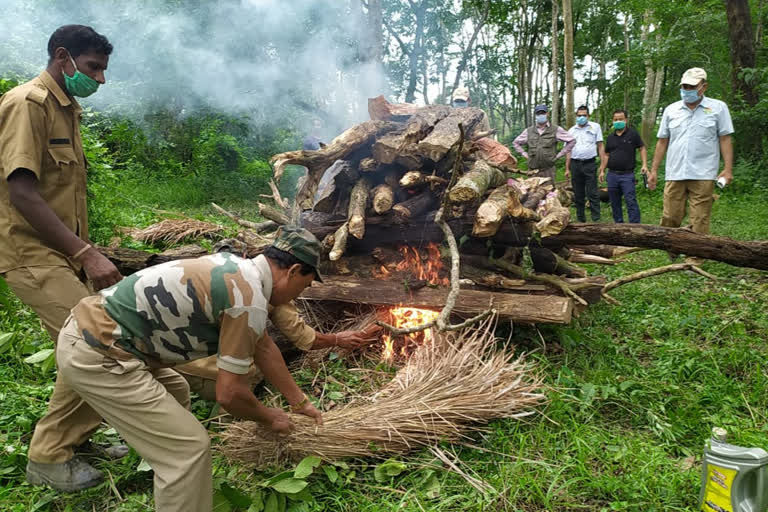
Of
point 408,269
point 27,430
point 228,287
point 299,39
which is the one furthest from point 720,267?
point 299,39

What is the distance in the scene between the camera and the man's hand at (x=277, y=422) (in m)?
2.34

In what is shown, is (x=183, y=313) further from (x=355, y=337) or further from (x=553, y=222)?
(x=553, y=222)

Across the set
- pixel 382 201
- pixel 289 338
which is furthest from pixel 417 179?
pixel 289 338

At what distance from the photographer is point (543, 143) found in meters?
8.27

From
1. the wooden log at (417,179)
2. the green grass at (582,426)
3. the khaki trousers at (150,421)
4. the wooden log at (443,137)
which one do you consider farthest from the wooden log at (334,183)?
the khaki trousers at (150,421)

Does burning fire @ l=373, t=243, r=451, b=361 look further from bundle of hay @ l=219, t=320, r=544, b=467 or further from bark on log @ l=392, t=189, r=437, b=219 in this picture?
bundle of hay @ l=219, t=320, r=544, b=467

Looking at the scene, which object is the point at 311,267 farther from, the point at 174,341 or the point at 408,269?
the point at 408,269

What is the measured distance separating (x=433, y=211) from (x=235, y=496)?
277 centimetres

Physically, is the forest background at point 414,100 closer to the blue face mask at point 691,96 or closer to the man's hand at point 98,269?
the man's hand at point 98,269

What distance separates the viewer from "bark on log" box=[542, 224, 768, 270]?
3670 millimetres

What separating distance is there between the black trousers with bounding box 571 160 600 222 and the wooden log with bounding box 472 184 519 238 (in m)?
4.93

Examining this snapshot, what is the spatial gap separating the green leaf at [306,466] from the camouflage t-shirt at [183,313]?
70cm

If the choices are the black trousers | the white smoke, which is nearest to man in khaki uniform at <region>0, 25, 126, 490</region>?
the white smoke

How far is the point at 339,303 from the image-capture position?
4.40 meters
